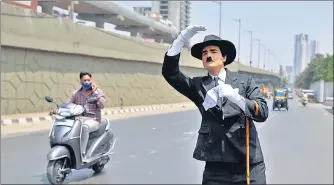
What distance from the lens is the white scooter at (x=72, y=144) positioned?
6.59ft

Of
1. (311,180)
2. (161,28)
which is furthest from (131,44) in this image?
(311,180)

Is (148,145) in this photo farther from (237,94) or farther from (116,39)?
(237,94)

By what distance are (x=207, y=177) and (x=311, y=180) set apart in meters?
4.51

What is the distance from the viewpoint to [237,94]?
151cm

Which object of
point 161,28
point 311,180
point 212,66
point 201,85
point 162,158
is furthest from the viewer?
point 162,158

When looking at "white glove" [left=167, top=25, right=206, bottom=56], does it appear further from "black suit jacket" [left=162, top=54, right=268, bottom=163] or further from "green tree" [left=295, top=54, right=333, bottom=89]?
"green tree" [left=295, top=54, right=333, bottom=89]

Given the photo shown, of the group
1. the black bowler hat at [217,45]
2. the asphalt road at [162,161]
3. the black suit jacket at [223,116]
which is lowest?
the asphalt road at [162,161]

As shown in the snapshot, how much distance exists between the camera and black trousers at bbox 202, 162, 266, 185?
1.74 metres

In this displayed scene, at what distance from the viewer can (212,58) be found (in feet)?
4.81

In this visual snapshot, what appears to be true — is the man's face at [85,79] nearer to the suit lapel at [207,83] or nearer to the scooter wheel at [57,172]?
the suit lapel at [207,83]

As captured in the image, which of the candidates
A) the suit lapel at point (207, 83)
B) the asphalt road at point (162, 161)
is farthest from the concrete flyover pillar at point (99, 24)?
→ the asphalt road at point (162, 161)

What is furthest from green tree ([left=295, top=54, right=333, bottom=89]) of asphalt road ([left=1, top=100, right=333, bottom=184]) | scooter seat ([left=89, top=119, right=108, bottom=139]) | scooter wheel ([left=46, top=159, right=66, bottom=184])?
scooter seat ([left=89, top=119, right=108, bottom=139])

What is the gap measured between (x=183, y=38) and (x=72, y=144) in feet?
4.84

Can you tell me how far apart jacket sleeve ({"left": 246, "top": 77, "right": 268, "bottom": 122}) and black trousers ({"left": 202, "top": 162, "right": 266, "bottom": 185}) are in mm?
192
